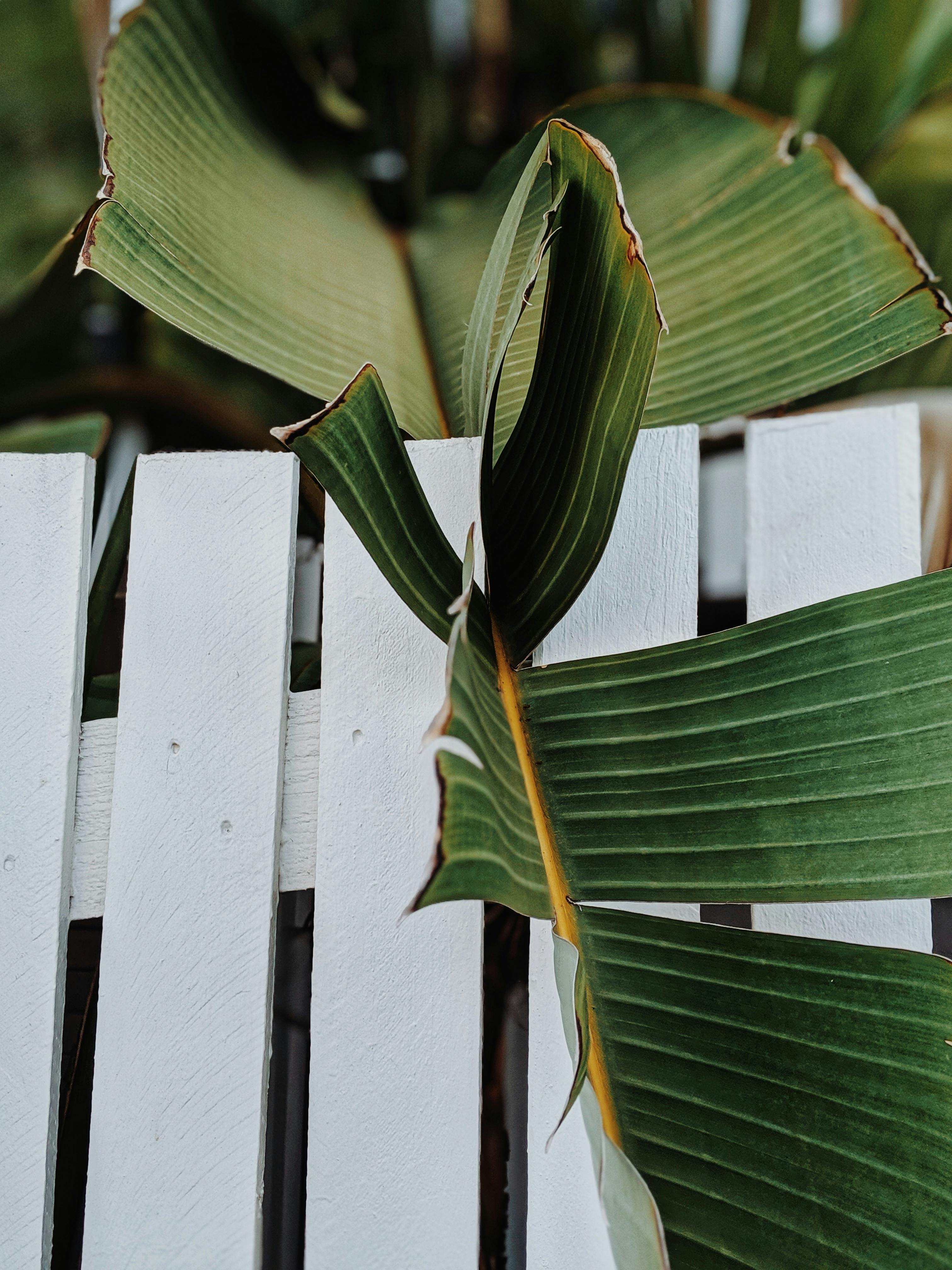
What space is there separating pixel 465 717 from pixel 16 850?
1.49 feet

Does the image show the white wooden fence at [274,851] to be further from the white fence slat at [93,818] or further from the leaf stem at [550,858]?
the leaf stem at [550,858]

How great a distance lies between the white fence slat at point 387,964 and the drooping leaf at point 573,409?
5.8 inches

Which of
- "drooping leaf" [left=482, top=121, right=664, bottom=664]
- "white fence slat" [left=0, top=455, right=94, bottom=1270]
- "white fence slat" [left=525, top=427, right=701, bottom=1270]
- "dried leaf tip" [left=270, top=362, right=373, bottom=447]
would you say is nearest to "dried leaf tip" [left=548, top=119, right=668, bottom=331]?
"drooping leaf" [left=482, top=121, right=664, bottom=664]

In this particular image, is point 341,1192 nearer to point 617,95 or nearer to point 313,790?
point 313,790

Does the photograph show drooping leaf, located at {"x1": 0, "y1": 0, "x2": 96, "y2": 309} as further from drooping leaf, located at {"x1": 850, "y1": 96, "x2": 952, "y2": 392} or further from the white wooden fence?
drooping leaf, located at {"x1": 850, "y1": 96, "x2": 952, "y2": 392}

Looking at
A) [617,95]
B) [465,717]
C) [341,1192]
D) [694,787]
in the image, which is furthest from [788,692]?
[617,95]

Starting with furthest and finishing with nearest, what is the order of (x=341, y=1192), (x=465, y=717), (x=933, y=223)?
(x=933, y=223) → (x=341, y=1192) → (x=465, y=717)

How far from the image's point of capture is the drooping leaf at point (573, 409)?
35 centimetres

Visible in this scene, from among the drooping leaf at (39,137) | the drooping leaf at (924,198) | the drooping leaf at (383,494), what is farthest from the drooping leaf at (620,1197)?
the drooping leaf at (39,137)

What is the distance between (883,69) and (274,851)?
0.77 metres

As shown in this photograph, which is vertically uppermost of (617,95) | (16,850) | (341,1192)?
(617,95)

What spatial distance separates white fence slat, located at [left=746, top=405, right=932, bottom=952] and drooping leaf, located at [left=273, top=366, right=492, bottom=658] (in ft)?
0.79

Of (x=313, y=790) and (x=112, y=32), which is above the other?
(x=112, y=32)

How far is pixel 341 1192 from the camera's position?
1.75ft
